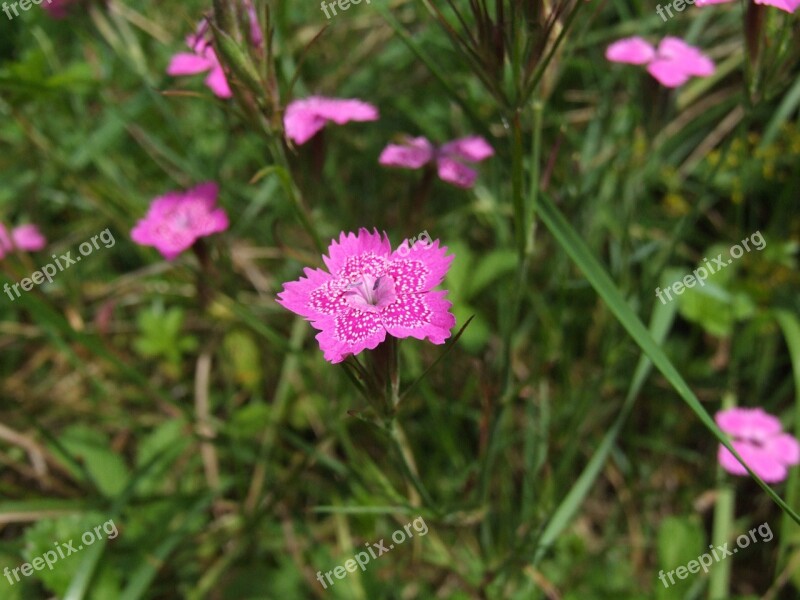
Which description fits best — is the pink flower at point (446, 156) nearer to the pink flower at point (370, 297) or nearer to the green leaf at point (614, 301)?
the green leaf at point (614, 301)

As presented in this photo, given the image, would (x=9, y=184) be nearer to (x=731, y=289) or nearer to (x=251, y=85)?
(x=251, y=85)

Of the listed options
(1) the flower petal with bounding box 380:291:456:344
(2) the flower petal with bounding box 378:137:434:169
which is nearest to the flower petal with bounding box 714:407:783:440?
(2) the flower petal with bounding box 378:137:434:169

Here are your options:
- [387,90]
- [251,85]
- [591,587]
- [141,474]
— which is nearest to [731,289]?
[591,587]

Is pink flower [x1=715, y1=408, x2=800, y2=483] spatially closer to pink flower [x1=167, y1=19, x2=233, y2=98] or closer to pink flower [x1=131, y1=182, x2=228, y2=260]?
pink flower [x1=131, y1=182, x2=228, y2=260]

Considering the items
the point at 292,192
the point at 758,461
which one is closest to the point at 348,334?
the point at 292,192

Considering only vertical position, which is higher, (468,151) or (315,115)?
(315,115)

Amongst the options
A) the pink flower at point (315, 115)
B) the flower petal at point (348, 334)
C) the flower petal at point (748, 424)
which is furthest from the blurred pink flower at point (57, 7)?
the flower petal at point (748, 424)

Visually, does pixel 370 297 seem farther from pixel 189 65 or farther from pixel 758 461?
pixel 758 461
